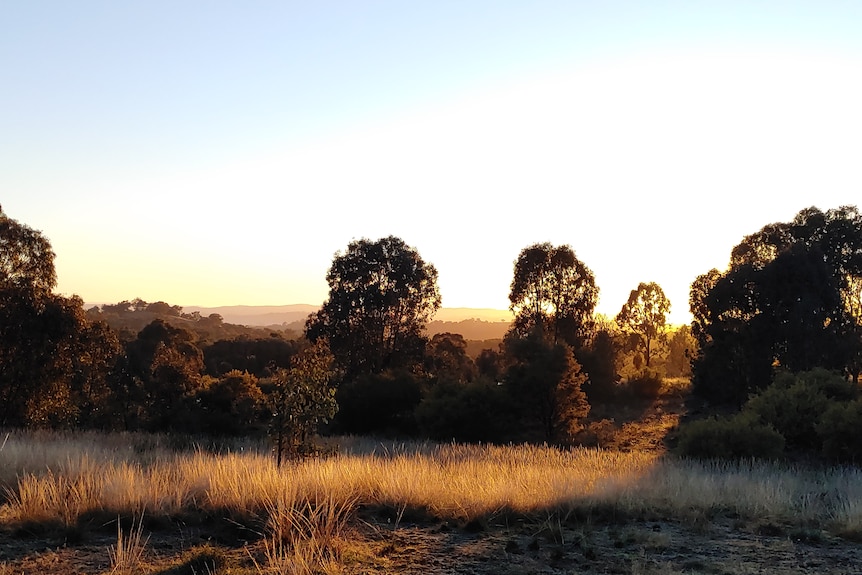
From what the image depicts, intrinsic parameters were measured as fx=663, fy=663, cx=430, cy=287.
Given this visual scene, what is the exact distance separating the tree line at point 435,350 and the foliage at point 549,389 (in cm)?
6

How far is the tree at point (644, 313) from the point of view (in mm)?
52438

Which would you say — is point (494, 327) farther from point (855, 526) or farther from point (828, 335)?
point (855, 526)

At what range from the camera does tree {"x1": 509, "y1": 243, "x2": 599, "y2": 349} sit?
35812 millimetres

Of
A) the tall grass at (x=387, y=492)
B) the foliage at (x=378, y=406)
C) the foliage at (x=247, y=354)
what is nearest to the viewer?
the tall grass at (x=387, y=492)

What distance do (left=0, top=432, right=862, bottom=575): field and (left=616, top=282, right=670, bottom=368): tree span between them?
141 ft

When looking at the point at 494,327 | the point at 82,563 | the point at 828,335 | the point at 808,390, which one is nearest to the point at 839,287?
the point at 828,335

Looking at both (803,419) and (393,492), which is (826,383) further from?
(393,492)

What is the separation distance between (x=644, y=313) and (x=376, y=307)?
27.0m

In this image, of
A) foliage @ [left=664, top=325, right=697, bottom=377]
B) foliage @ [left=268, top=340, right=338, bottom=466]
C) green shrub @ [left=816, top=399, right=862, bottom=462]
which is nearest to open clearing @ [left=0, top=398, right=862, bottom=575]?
foliage @ [left=268, top=340, right=338, bottom=466]

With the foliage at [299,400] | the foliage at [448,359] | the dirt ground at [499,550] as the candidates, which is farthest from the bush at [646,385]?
the dirt ground at [499,550]

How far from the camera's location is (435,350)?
41.0 metres

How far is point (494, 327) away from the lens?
156625 millimetres

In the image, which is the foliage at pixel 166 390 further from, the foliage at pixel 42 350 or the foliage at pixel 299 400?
the foliage at pixel 299 400

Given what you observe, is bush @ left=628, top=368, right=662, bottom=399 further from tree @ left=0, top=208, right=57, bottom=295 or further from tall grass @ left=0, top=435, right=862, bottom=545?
tree @ left=0, top=208, right=57, bottom=295
